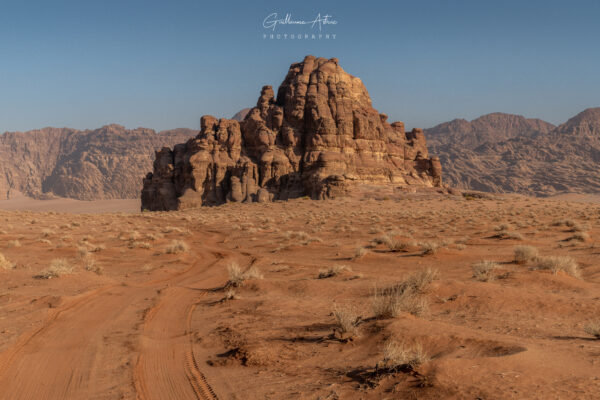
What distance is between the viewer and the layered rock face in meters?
64.0

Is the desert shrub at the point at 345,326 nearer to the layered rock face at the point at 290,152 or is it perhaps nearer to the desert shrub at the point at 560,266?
the desert shrub at the point at 560,266

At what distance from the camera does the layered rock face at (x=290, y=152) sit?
63969 millimetres

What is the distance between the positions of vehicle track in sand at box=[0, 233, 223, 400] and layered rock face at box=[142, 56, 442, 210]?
51196mm

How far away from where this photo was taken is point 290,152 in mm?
67250

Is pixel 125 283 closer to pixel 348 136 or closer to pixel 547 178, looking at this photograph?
pixel 348 136

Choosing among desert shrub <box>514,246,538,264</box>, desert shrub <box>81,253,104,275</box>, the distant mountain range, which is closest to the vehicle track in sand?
desert shrub <box>81,253,104,275</box>

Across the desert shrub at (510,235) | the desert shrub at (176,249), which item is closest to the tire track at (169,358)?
the desert shrub at (176,249)

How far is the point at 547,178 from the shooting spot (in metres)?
145

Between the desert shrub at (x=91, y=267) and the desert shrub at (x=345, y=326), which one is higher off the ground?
the desert shrub at (x=345, y=326)

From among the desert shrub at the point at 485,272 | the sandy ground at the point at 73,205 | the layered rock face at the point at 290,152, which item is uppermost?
the layered rock face at the point at 290,152

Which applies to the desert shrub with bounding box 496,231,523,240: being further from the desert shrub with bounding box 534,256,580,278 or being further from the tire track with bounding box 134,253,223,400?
the tire track with bounding box 134,253,223,400

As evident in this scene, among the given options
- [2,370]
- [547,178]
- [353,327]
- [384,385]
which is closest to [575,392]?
[384,385]

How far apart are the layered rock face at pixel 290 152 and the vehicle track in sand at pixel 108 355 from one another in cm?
5120

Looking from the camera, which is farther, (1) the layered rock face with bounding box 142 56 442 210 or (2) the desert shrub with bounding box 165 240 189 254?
(1) the layered rock face with bounding box 142 56 442 210
